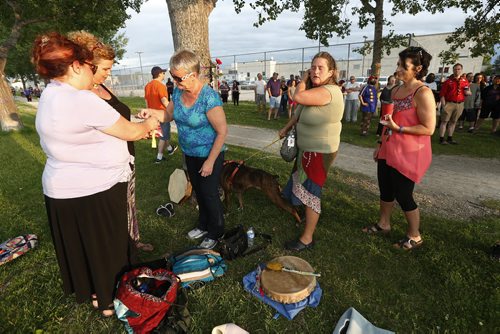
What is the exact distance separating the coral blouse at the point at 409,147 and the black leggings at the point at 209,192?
70.5 inches

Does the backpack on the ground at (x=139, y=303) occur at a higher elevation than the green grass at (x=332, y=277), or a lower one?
higher

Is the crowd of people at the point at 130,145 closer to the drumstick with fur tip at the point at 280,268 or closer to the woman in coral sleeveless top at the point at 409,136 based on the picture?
the woman in coral sleeveless top at the point at 409,136

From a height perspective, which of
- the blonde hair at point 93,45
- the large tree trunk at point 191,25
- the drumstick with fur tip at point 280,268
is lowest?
the drumstick with fur tip at point 280,268

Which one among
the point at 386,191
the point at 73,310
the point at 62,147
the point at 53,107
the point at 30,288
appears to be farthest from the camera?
the point at 386,191

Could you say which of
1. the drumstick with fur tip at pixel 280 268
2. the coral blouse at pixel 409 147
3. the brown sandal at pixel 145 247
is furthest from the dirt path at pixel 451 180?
the brown sandal at pixel 145 247

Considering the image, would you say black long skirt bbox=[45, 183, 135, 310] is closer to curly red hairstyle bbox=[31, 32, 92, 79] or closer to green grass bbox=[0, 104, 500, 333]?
green grass bbox=[0, 104, 500, 333]

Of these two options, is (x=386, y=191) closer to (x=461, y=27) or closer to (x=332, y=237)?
(x=332, y=237)

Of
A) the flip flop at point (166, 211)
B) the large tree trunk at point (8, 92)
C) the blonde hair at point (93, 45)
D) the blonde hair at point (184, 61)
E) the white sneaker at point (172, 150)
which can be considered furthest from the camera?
the large tree trunk at point (8, 92)

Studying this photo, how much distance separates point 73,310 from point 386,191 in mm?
3326

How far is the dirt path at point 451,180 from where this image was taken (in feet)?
14.1

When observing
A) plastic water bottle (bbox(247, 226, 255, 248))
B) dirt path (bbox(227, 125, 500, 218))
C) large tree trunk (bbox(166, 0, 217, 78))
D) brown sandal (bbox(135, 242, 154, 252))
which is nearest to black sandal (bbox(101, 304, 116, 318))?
brown sandal (bbox(135, 242, 154, 252))

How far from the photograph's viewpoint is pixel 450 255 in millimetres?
3039

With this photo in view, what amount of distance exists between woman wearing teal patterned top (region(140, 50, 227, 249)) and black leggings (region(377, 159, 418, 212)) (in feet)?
5.86

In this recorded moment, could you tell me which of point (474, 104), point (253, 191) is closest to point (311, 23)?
point (474, 104)
